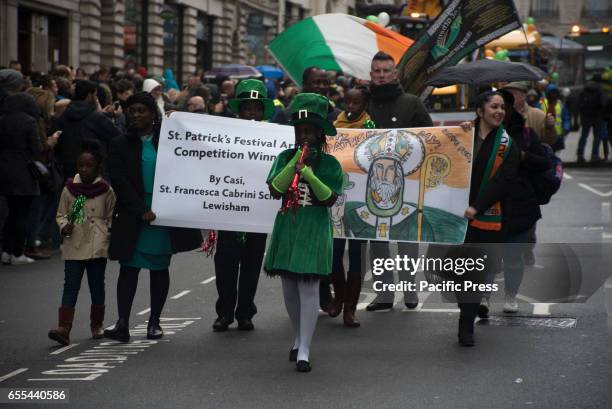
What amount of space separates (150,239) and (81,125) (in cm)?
525

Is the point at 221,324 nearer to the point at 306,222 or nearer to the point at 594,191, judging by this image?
the point at 306,222

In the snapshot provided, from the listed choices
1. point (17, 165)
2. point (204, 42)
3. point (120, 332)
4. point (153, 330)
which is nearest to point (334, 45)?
point (17, 165)

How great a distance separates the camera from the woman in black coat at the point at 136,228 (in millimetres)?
8703

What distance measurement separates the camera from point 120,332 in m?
8.70

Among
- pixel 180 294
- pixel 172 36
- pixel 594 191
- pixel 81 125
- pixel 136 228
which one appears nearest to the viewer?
pixel 136 228

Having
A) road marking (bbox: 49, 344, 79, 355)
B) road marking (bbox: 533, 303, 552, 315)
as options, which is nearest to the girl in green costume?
road marking (bbox: 49, 344, 79, 355)

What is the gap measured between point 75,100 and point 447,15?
4251mm

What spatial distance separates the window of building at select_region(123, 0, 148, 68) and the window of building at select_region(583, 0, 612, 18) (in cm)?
6606

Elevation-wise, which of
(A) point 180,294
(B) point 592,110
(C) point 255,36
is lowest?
(A) point 180,294

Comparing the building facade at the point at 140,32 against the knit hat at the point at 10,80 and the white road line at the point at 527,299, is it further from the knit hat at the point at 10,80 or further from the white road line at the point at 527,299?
the white road line at the point at 527,299

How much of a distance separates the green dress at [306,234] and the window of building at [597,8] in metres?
93.5

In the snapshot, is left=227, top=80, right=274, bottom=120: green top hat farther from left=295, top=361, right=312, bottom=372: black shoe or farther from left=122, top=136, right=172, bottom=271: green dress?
left=295, top=361, right=312, bottom=372: black shoe

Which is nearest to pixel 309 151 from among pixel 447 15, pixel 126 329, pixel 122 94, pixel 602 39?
pixel 126 329

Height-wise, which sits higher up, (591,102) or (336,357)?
(591,102)
